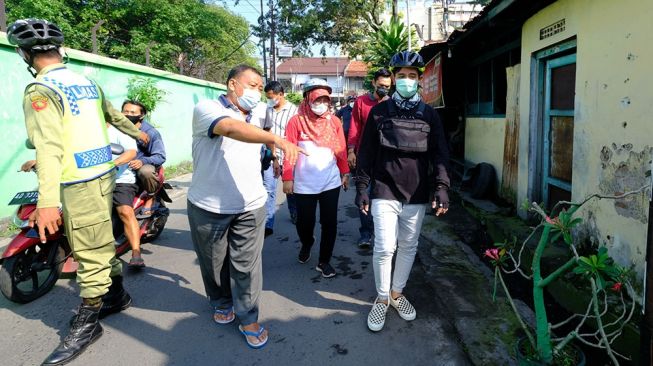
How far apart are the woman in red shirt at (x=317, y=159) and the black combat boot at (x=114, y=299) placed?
1588mm

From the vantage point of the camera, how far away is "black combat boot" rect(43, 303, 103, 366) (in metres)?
2.70

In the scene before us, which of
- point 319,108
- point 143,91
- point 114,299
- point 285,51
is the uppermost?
point 285,51

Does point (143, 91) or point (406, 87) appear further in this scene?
point (143, 91)

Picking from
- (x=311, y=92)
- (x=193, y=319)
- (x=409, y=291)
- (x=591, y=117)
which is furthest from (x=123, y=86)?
(x=591, y=117)

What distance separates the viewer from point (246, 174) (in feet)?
9.26

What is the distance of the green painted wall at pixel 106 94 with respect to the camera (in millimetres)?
5793

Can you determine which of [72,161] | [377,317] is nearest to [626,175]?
[377,317]

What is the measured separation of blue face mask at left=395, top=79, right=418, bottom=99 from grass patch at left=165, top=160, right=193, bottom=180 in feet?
27.2

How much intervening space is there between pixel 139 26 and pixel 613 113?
22.4m

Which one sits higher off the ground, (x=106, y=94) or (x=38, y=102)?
(x=106, y=94)

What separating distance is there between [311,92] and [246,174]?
4.44 feet

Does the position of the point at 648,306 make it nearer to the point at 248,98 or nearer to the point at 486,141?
the point at 248,98

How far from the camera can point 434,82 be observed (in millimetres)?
9023

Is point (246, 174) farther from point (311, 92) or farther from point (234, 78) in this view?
point (311, 92)
